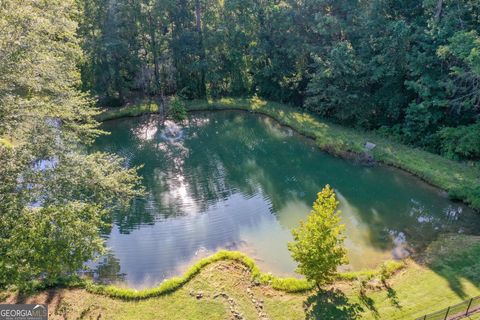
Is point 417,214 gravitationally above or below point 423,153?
below

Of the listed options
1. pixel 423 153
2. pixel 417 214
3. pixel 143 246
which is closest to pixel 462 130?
pixel 423 153

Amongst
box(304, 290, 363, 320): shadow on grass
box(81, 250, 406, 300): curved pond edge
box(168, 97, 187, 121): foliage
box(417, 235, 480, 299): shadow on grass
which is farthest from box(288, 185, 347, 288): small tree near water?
box(168, 97, 187, 121): foliage

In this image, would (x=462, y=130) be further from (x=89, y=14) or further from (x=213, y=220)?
(x=89, y=14)

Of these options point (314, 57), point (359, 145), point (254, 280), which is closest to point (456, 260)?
point (254, 280)

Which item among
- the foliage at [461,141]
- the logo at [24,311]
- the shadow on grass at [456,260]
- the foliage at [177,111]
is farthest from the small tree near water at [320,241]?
the foliage at [177,111]

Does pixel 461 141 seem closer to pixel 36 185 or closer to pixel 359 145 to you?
pixel 359 145

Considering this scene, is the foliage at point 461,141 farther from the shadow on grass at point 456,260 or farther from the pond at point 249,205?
the shadow on grass at point 456,260
